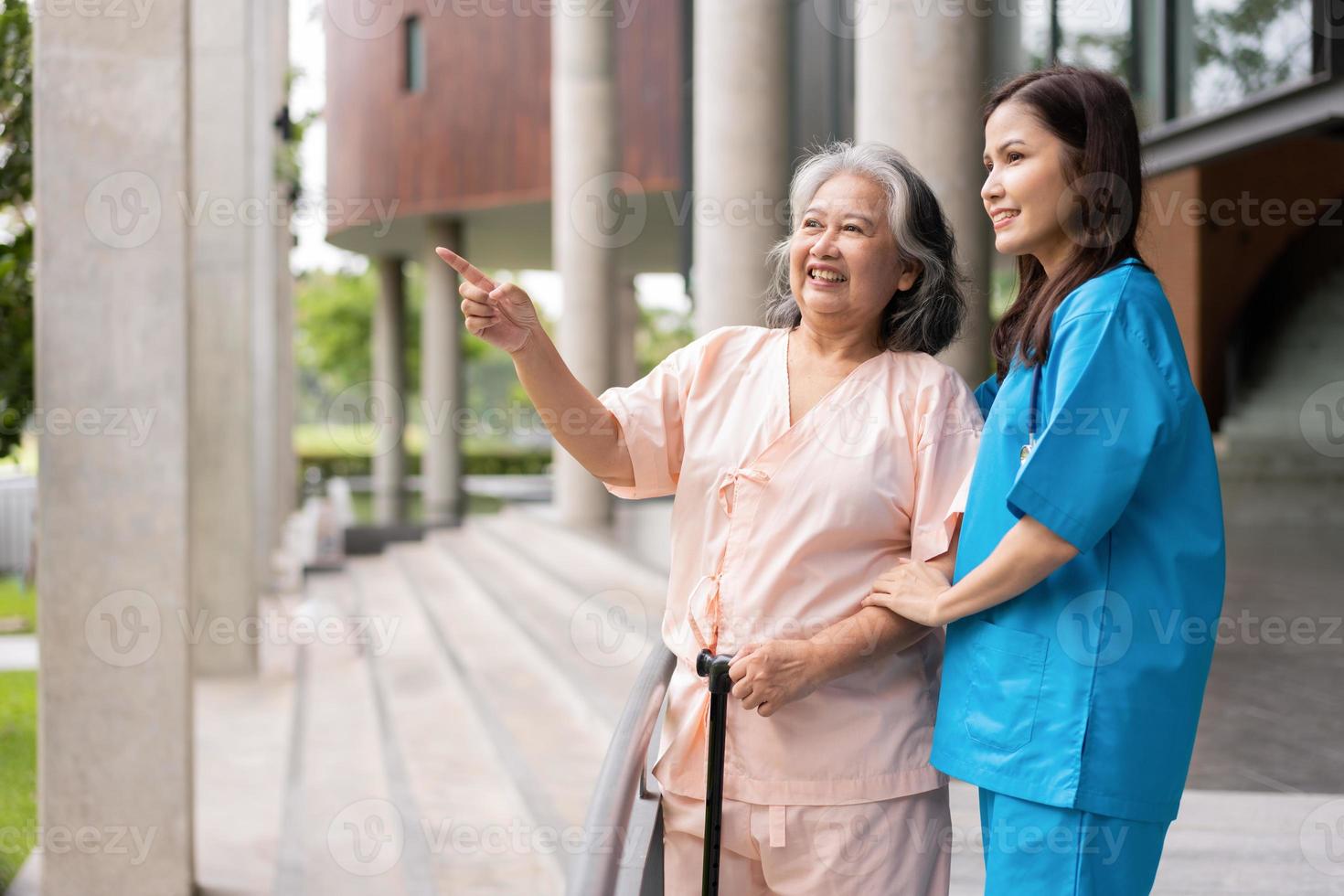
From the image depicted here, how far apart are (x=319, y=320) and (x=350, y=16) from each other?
1621cm

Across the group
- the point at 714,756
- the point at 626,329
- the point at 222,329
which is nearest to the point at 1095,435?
the point at 714,756

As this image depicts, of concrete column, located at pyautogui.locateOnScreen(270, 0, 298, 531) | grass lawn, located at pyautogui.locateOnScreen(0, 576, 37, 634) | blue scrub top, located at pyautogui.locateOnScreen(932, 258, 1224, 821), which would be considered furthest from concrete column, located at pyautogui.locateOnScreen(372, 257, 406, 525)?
blue scrub top, located at pyautogui.locateOnScreen(932, 258, 1224, 821)

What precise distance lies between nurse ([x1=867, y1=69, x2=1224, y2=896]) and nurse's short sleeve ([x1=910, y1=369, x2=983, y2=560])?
0.09 meters

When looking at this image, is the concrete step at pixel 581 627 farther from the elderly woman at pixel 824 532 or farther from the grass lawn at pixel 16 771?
the elderly woman at pixel 824 532

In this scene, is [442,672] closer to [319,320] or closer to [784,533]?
[784,533]

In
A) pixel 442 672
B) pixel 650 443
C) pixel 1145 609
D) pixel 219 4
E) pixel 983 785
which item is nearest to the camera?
pixel 1145 609

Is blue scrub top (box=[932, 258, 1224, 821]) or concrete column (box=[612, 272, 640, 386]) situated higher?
concrete column (box=[612, 272, 640, 386])

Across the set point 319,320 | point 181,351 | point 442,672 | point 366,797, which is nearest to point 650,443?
point 181,351

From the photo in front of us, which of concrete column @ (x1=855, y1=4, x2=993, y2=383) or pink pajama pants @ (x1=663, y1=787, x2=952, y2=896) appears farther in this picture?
concrete column @ (x1=855, y1=4, x2=993, y2=383)

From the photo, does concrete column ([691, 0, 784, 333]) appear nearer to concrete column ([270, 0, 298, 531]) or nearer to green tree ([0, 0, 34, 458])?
green tree ([0, 0, 34, 458])

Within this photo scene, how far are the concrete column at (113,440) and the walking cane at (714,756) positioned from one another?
3071 millimetres

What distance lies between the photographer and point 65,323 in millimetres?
4191

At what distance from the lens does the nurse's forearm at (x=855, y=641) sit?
6.05ft

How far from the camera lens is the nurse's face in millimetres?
1752
